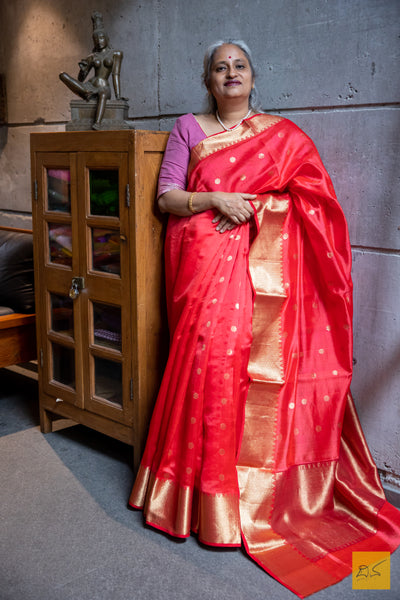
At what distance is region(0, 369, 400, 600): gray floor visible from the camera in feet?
6.03

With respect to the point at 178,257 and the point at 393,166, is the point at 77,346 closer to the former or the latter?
the point at 178,257

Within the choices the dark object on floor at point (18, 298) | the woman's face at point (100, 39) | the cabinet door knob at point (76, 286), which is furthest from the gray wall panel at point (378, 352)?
the dark object on floor at point (18, 298)

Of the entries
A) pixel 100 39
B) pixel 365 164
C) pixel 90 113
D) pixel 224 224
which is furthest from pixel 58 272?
pixel 365 164

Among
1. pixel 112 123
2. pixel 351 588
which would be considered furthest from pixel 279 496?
Answer: pixel 112 123

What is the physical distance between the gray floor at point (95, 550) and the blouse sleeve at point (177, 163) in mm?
1239

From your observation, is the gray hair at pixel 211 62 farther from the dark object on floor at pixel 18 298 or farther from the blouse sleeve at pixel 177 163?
the dark object on floor at pixel 18 298

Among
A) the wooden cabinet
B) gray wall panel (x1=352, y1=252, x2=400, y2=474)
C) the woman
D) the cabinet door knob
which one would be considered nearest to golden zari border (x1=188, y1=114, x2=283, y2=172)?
the woman

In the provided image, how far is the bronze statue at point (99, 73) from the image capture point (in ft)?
8.38

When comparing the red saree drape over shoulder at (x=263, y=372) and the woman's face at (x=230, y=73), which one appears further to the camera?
the woman's face at (x=230, y=73)

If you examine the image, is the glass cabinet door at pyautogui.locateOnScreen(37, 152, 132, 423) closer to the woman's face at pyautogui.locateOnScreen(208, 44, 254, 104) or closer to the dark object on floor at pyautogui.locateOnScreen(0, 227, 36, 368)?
the dark object on floor at pyautogui.locateOnScreen(0, 227, 36, 368)

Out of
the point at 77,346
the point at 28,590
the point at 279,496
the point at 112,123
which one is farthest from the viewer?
the point at 77,346

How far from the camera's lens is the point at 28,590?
1834 mm

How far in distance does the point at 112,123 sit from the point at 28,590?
1.78 m

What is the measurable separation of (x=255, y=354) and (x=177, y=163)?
780 mm
